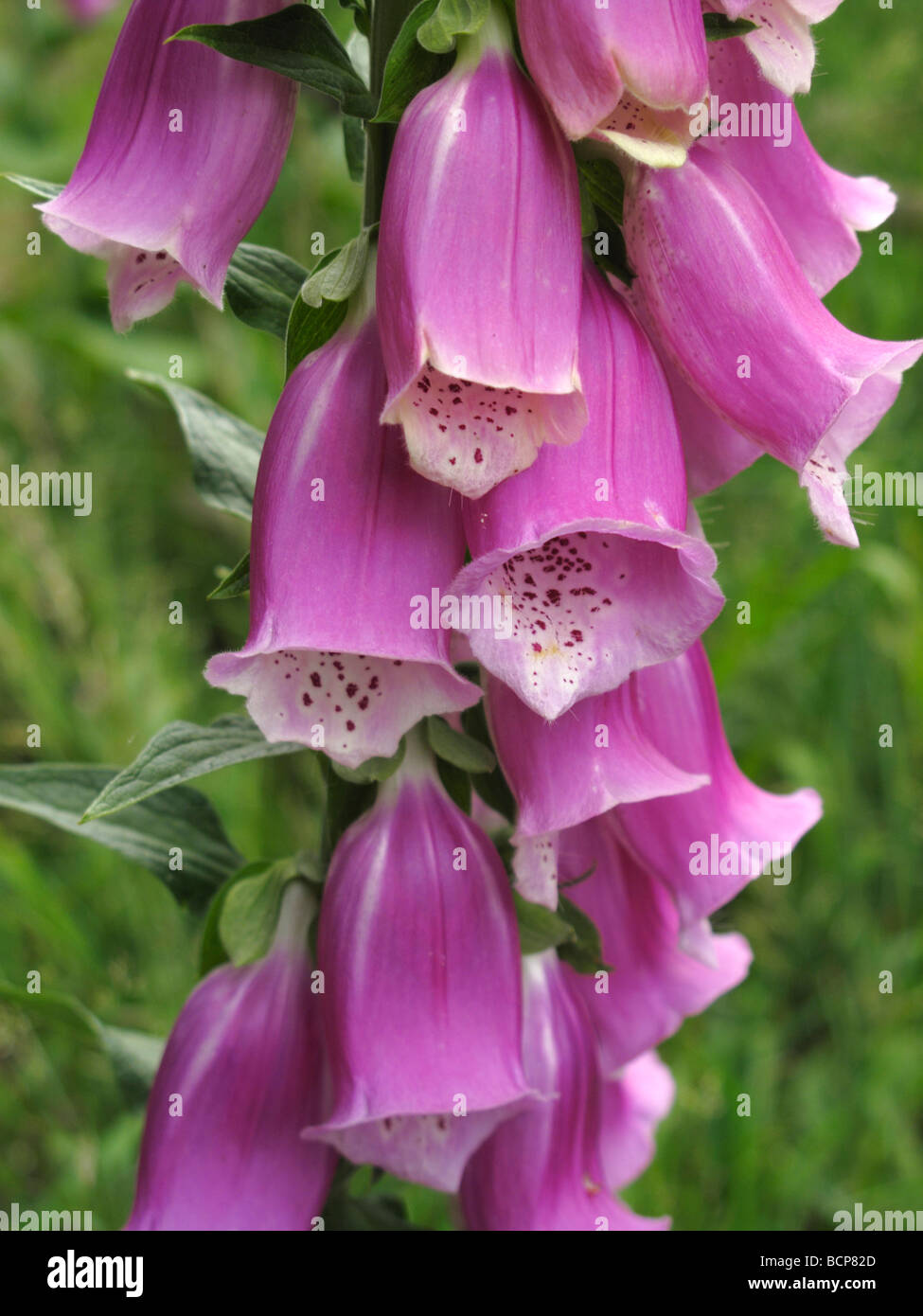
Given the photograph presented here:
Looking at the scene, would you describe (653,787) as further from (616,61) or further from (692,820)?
(616,61)

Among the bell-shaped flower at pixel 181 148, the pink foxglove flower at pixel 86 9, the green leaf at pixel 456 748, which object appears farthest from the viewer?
the pink foxglove flower at pixel 86 9

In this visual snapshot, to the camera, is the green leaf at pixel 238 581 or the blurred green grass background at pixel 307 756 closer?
the green leaf at pixel 238 581

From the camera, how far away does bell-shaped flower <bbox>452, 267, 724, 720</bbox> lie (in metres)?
0.70

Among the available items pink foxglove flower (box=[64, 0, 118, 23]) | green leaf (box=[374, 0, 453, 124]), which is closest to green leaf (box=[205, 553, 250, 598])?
green leaf (box=[374, 0, 453, 124])

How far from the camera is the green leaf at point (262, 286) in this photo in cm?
90

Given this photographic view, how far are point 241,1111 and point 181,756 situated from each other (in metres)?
0.25

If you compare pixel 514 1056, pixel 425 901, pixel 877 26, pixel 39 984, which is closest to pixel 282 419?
pixel 425 901

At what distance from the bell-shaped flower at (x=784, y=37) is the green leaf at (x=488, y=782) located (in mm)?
424

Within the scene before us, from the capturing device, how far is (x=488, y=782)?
3.05ft

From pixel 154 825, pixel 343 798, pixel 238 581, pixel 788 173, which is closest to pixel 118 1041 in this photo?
pixel 154 825

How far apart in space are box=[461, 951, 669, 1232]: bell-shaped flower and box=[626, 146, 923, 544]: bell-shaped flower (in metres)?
0.44

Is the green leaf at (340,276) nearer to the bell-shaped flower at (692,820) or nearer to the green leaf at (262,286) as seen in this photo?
the green leaf at (262,286)

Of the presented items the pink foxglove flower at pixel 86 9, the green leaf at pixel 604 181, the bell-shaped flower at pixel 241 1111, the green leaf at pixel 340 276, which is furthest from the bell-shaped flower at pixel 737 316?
the pink foxglove flower at pixel 86 9
